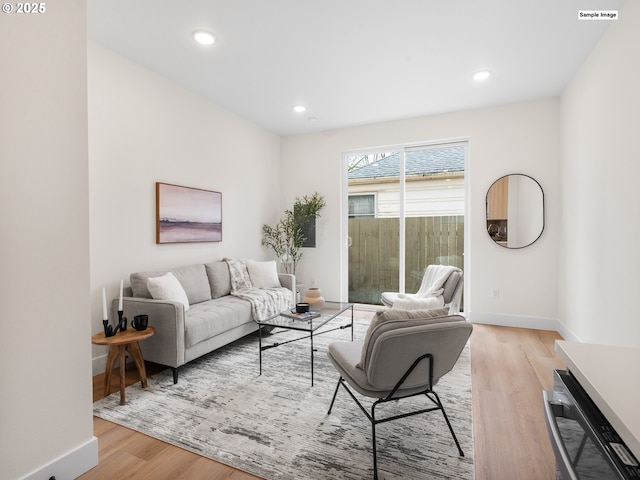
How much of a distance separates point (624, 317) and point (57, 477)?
11.6 ft

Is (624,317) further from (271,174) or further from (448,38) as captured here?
(271,174)

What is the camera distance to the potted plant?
5.24 m

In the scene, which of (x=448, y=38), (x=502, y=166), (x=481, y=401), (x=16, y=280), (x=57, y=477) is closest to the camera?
(x=16, y=280)

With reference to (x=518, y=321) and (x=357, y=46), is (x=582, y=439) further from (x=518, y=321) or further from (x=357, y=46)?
(x=518, y=321)

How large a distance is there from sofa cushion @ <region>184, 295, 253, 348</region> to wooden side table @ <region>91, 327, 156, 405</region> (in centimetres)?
29

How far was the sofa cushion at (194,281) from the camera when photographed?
3416mm

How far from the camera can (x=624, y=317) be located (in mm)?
2375

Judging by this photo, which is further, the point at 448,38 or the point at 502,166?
the point at 502,166

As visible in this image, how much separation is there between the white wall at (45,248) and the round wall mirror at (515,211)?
4.32m

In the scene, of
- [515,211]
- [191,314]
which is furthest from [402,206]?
[191,314]

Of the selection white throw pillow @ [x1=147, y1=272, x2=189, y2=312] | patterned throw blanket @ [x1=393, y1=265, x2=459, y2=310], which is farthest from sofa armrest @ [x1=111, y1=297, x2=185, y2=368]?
patterned throw blanket @ [x1=393, y1=265, x2=459, y2=310]

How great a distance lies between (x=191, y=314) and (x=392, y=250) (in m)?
3.08

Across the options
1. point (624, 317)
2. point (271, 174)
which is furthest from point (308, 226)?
point (624, 317)

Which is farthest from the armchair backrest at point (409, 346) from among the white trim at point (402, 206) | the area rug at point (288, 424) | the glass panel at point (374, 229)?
the glass panel at point (374, 229)
